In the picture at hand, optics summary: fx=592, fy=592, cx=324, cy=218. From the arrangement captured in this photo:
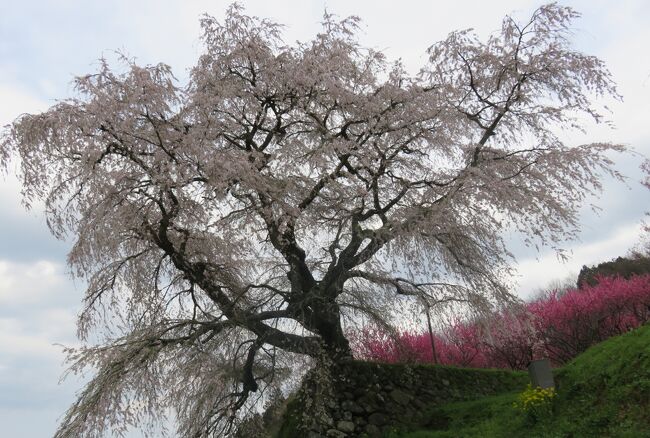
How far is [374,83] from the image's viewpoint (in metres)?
11.9

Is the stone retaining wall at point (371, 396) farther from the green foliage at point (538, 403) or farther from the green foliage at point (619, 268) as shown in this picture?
the green foliage at point (619, 268)

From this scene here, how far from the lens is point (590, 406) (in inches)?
355

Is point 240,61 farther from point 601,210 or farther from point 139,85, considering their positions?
point 601,210

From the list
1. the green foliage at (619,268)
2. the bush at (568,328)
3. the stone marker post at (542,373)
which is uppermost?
the green foliage at (619,268)

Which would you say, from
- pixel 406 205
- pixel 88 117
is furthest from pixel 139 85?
pixel 406 205

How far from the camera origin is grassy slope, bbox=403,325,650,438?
8156mm

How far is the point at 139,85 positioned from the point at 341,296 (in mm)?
5803

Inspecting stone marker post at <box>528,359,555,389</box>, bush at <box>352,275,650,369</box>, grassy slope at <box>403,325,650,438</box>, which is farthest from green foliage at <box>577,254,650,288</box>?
stone marker post at <box>528,359,555,389</box>

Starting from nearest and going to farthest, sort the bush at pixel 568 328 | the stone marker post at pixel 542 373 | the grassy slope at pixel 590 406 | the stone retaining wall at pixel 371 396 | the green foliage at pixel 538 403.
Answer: the grassy slope at pixel 590 406 < the green foliage at pixel 538 403 < the stone marker post at pixel 542 373 < the stone retaining wall at pixel 371 396 < the bush at pixel 568 328

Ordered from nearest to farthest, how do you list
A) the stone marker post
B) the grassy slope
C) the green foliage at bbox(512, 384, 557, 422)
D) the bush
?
the grassy slope
the green foliage at bbox(512, 384, 557, 422)
the stone marker post
the bush

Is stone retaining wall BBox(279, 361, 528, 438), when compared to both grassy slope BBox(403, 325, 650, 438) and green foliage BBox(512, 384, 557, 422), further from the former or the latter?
green foliage BBox(512, 384, 557, 422)

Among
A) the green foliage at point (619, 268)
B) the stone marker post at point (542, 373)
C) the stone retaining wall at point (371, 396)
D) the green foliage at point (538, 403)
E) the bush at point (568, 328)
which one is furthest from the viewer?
the green foliage at point (619, 268)

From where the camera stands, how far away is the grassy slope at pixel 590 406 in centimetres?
816

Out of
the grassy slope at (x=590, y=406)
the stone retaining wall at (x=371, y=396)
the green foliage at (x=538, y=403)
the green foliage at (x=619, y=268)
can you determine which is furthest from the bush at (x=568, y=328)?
the green foliage at (x=538, y=403)
